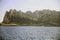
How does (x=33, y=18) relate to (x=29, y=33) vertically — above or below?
above

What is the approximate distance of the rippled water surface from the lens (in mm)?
2939

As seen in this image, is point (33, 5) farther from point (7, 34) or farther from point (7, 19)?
point (7, 34)

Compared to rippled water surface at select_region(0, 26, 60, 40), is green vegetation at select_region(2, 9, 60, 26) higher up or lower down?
higher up

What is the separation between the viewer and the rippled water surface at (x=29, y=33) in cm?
294

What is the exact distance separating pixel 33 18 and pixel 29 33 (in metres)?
0.37

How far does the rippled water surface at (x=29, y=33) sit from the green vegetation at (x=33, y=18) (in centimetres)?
12

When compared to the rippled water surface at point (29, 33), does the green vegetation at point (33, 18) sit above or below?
above

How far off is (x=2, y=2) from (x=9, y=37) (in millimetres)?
919

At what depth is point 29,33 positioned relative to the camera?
302cm

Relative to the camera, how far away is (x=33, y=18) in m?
3.06

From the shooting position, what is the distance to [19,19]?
3146 mm

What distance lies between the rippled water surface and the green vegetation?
0.12m

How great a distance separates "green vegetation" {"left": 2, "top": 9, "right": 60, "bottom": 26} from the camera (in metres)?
2.98

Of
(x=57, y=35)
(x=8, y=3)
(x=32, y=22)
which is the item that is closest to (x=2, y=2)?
(x=8, y=3)
